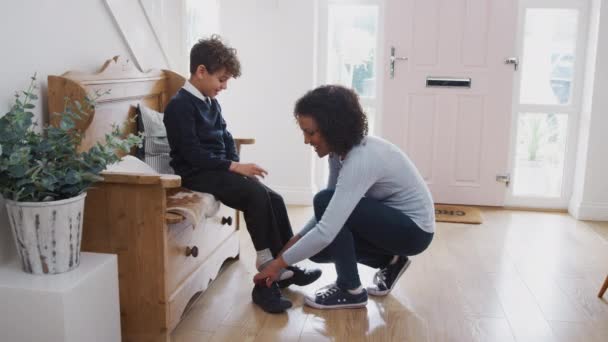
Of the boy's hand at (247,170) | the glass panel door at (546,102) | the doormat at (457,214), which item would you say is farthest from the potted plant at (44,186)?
the glass panel door at (546,102)

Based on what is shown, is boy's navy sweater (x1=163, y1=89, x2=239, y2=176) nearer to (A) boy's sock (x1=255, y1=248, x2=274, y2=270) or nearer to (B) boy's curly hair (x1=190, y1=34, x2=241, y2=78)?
(B) boy's curly hair (x1=190, y1=34, x2=241, y2=78)

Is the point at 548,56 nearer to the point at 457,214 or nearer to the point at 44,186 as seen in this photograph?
the point at 457,214

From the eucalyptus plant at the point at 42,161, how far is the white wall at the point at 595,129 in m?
3.10

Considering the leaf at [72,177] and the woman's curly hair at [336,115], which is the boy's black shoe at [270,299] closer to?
the woman's curly hair at [336,115]

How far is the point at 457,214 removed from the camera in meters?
3.92

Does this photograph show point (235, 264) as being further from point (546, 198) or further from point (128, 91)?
point (546, 198)

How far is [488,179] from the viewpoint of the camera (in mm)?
4152

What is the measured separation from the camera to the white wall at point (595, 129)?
3770 millimetres

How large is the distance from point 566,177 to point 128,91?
9.89 feet

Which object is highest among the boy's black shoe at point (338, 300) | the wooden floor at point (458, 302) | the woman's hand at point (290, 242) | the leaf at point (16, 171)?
the leaf at point (16, 171)

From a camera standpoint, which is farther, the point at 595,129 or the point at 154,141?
the point at 595,129

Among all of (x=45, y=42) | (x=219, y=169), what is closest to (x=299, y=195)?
(x=219, y=169)

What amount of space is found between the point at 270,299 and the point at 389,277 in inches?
20.9

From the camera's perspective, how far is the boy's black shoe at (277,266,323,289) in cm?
254
